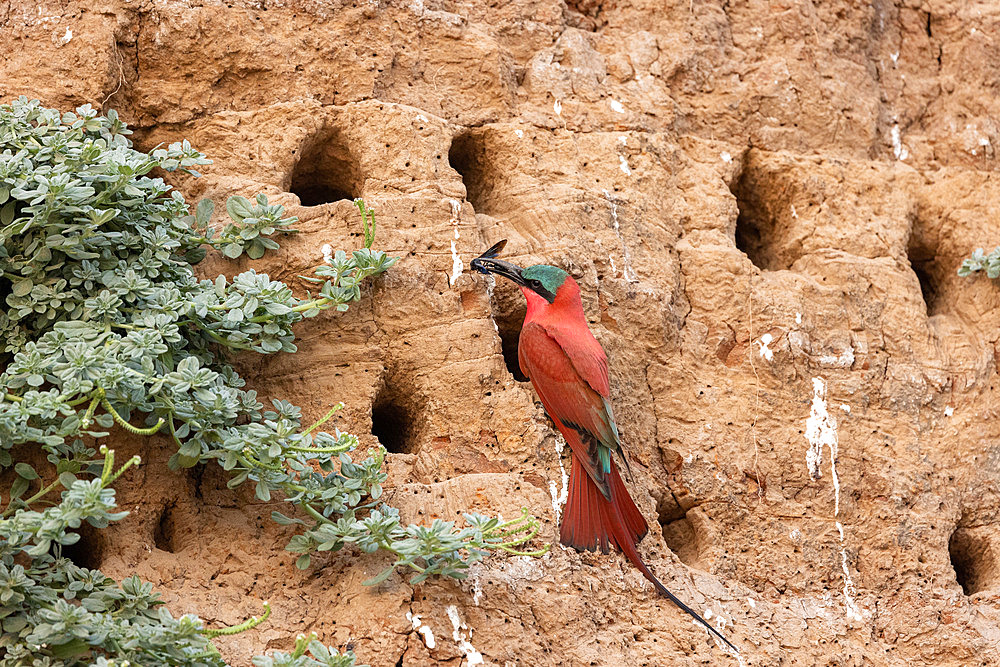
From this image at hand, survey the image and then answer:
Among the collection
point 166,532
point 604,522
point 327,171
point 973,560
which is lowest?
point 973,560

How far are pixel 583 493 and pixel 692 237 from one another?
134cm

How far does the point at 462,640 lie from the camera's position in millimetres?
3740

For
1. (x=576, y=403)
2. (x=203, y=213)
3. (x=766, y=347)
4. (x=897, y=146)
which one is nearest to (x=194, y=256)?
(x=203, y=213)

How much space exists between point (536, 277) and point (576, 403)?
481 millimetres

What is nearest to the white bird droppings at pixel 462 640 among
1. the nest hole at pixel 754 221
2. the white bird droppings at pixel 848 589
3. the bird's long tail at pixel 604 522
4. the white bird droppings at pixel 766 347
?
the bird's long tail at pixel 604 522

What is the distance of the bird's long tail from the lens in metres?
4.05

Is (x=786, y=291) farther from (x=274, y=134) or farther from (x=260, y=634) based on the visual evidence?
(x=260, y=634)

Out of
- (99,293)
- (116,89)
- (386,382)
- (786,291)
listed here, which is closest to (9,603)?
(99,293)

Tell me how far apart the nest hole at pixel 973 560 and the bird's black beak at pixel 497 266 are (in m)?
1.95

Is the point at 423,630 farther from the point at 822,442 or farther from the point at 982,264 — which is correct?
the point at 982,264

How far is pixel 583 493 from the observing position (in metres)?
4.11

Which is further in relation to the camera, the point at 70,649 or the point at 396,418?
the point at 396,418

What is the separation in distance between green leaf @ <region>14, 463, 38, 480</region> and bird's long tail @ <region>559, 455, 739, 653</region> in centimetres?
165

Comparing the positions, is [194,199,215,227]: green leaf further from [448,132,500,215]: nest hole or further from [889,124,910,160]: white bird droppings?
[889,124,910,160]: white bird droppings
